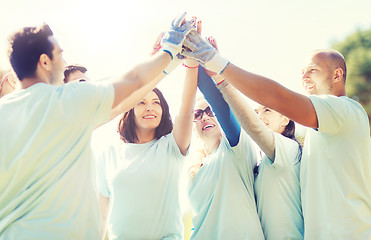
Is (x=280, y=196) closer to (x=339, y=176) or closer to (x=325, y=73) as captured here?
(x=339, y=176)

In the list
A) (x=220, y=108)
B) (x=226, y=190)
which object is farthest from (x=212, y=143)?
(x=226, y=190)

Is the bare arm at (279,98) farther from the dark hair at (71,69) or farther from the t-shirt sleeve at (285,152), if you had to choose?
the dark hair at (71,69)

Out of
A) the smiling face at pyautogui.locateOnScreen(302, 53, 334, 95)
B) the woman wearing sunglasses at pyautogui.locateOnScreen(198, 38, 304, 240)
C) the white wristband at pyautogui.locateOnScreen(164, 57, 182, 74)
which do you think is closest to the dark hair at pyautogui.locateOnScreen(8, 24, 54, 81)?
the white wristband at pyautogui.locateOnScreen(164, 57, 182, 74)

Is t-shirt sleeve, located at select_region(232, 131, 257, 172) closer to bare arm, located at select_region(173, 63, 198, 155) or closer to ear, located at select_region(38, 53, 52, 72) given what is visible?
bare arm, located at select_region(173, 63, 198, 155)

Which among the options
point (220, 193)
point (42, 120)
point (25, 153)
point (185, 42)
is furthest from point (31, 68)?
point (220, 193)

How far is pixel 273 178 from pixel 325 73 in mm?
1021

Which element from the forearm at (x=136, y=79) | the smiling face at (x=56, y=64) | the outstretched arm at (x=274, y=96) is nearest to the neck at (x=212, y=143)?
the outstretched arm at (x=274, y=96)

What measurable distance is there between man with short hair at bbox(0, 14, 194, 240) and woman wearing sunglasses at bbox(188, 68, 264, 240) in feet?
3.66

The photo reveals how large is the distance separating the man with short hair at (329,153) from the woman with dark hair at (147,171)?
967 millimetres

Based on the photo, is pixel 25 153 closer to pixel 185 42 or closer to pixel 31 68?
pixel 31 68

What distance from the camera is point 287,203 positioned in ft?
10.4

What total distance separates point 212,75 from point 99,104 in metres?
1.34

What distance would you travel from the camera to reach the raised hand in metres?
2.95

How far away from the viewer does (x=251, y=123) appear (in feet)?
10.2
